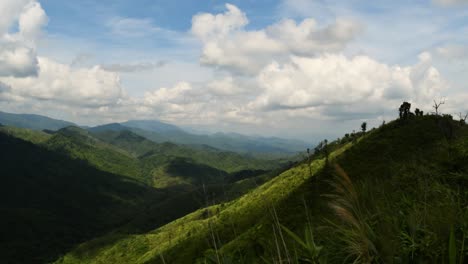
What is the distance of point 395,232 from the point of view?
20.8 ft

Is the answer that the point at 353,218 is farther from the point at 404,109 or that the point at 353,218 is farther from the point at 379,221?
the point at 404,109

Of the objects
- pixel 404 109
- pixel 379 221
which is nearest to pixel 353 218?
pixel 379 221

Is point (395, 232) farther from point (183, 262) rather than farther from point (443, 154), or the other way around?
point (183, 262)

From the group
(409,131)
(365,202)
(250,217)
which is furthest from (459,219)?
(250,217)

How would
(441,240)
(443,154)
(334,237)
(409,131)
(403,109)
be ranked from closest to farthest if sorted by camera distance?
(441,240), (334,237), (443,154), (409,131), (403,109)

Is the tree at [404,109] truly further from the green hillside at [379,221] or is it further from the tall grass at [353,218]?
the tall grass at [353,218]

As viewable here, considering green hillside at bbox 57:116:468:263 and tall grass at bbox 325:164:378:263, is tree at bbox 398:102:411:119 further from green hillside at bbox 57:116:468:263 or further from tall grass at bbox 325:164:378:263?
tall grass at bbox 325:164:378:263

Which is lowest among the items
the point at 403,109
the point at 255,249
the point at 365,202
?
the point at 255,249

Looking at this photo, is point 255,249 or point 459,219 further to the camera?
point 255,249

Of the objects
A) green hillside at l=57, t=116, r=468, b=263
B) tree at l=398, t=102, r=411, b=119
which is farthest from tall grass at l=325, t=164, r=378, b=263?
tree at l=398, t=102, r=411, b=119

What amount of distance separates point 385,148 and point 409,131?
8.76 metres

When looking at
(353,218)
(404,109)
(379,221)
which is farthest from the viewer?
(404,109)

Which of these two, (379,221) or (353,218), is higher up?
(353,218)

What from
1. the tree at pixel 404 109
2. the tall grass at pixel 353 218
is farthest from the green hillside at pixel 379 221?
the tree at pixel 404 109
